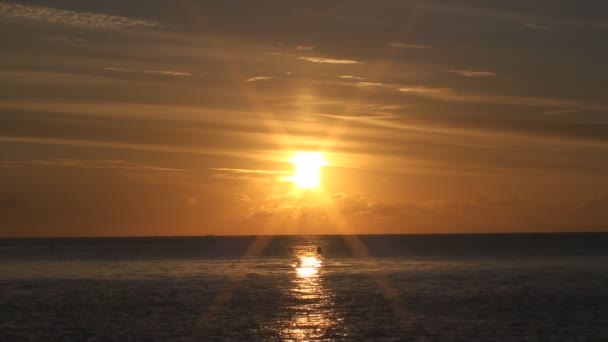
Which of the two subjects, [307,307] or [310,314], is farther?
[307,307]

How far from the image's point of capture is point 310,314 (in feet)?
196

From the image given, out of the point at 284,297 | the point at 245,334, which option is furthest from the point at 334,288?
the point at 245,334

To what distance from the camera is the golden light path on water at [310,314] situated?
48763 millimetres

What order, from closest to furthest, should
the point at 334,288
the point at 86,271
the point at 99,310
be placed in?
the point at 99,310, the point at 334,288, the point at 86,271

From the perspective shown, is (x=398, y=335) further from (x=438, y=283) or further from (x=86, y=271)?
(x=86, y=271)

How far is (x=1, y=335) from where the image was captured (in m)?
48.8

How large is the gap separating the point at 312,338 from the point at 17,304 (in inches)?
1235

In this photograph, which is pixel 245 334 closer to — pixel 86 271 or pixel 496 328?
pixel 496 328

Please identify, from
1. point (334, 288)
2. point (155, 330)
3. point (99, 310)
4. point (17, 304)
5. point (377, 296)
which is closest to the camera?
point (155, 330)

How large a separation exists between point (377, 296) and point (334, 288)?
1107 cm

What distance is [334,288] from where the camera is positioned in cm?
8269

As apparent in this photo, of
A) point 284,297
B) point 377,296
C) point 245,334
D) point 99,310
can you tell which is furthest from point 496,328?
point 99,310

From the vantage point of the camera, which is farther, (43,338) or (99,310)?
(99,310)

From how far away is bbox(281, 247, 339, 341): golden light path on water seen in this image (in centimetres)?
4876
